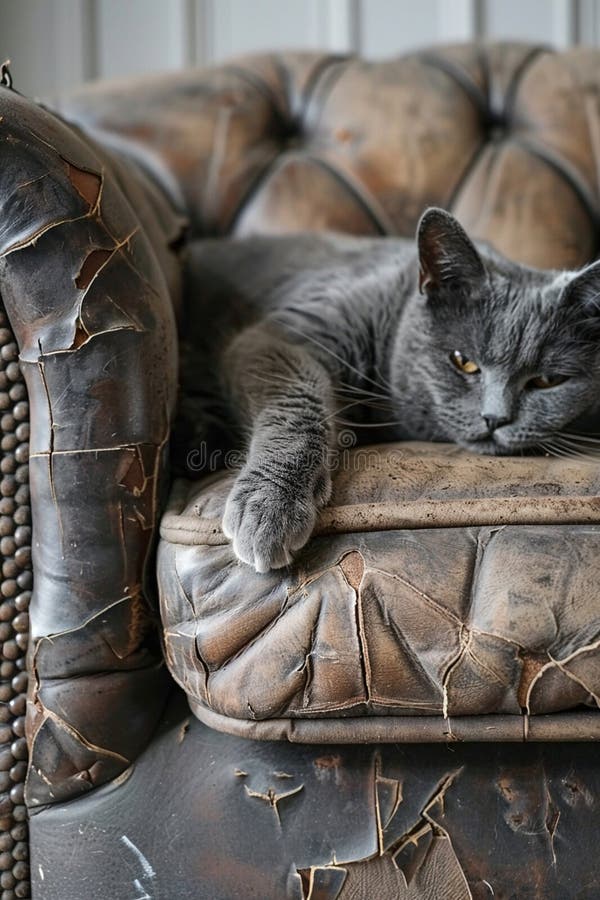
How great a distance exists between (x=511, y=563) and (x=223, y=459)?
41cm

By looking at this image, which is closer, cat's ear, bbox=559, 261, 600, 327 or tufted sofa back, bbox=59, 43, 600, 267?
cat's ear, bbox=559, 261, 600, 327

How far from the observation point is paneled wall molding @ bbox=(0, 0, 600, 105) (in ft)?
6.68

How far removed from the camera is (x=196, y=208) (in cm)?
153

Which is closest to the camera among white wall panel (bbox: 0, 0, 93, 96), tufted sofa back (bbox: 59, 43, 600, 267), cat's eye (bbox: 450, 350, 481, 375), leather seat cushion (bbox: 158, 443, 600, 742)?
leather seat cushion (bbox: 158, 443, 600, 742)

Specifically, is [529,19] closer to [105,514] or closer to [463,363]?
[463,363]

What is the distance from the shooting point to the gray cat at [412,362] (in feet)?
3.09

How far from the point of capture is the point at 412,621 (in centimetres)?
67

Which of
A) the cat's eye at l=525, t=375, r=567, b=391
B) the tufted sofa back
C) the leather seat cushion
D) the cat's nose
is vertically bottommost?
the leather seat cushion

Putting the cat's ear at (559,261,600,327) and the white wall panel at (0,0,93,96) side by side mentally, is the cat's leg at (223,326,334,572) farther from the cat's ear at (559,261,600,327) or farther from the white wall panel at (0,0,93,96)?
the white wall panel at (0,0,93,96)

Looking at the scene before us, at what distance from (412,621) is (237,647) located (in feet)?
0.54

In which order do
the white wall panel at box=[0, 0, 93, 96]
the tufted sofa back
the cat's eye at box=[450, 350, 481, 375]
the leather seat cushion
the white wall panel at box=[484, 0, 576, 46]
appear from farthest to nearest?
the white wall panel at box=[484, 0, 576, 46] → the white wall panel at box=[0, 0, 93, 96] → the tufted sofa back → the cat's eye at box=[450, 350, 481, 375] → the leather seat cushion

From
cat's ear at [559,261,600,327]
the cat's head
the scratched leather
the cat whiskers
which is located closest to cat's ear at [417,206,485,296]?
the cat's head

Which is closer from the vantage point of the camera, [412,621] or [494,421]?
[412,621]

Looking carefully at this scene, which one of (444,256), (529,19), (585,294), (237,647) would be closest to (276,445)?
(237,647)
